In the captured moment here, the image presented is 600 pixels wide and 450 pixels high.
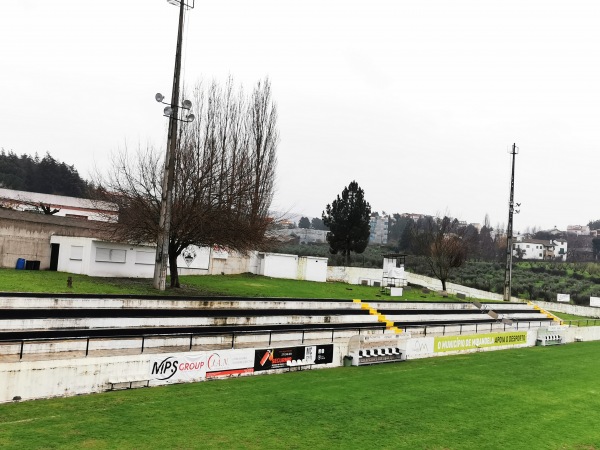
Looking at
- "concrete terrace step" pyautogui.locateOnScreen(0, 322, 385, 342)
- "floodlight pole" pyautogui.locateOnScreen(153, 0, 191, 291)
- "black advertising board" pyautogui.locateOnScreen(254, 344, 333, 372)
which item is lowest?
"black advertising board" pyautogui.locateOnScreen(254, 344, 333, 372)

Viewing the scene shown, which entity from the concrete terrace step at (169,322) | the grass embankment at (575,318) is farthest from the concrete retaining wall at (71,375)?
the grass embankment at (575,318)

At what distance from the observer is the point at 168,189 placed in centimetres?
2503

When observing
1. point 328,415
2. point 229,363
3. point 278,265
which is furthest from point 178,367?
point 278,265

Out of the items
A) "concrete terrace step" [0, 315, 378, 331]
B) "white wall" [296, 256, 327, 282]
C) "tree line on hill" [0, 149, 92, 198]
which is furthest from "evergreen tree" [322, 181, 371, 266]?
"tree line on hill" [0, 149, 92, 198]

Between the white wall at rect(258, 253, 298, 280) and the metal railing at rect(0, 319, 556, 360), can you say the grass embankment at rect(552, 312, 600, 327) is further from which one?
the white wall at rect(258, 253, 298, 280)

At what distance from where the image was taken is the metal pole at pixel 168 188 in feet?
82.4

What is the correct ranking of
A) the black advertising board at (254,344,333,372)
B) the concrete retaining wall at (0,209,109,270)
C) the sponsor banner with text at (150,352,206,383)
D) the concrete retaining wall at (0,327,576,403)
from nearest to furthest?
1. the concrete retaining wall at (0,327,576,403)
2. the sponsor banner with text at (150,352,206,383)
3. the black advertising board at (254,344,333,372)
4. the concrete retaining wall at (0,209,109,270)

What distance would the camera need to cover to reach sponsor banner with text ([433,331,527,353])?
2709 centimetres

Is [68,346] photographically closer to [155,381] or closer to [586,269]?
[155,381]

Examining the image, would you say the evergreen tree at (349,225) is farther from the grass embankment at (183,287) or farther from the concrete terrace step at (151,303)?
the concrete terrace step at (151,303)

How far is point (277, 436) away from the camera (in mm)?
12727

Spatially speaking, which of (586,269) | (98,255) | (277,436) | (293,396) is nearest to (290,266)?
(98,255)

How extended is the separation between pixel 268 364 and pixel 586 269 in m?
85.8

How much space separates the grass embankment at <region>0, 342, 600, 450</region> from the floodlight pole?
9.76 m
